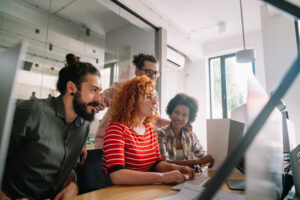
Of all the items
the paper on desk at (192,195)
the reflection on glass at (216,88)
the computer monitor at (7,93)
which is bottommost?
the paper on desk at (192,195)

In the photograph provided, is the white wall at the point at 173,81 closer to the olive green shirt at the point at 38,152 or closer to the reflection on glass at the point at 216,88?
the reflection on glass at the point at 216,88

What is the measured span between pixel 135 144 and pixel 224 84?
13.4 feet

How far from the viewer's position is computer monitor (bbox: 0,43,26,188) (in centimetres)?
23

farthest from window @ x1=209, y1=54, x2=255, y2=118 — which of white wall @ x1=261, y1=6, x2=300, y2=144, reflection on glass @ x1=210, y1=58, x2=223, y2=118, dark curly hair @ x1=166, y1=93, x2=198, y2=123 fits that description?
dark curly hair @ x1=166, y1=93, x2=198, y2=123

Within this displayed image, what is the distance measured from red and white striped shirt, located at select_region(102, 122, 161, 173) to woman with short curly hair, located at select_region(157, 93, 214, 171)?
35cm

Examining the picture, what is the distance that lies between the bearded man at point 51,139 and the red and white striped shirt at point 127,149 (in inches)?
8.3

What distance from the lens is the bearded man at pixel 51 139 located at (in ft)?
3.35

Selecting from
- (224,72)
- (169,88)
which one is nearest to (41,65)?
(169,88)

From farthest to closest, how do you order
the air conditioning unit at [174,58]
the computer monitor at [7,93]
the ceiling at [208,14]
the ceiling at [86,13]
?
the air conditioning unit at [174,58], the ceiling at [208,14], the ceiling at [86,13], the computer monitor at [7,93]

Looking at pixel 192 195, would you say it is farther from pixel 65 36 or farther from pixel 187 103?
pixel 65 36

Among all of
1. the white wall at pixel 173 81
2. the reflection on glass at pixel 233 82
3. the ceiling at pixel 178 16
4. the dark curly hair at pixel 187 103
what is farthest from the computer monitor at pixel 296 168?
the reflection on glass at pixel 233 82

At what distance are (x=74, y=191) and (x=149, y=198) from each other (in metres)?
0.56

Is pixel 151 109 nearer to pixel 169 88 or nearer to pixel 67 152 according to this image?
pixel 67 152

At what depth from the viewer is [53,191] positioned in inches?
45.0
